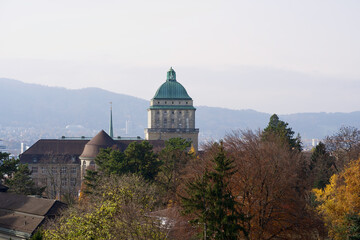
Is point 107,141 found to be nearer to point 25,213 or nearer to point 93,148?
point 93,148

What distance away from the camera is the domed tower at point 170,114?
13638 cm

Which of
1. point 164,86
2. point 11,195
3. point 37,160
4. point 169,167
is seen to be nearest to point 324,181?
point 169,167

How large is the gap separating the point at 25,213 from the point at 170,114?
3226 inches

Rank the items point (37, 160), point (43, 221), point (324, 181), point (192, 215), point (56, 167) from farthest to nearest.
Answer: point (37, 160), point (56, 167), point (324, 181), point (43, 221), point (192, 215)

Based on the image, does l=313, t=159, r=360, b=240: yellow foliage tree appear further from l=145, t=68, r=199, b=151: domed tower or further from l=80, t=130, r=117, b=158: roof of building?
l=145, t=68, r=199, b=151: domed tower

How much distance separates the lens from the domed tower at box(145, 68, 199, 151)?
447 feet

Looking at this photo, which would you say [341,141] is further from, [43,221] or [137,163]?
[43,221]

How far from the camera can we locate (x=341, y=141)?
3083 inches

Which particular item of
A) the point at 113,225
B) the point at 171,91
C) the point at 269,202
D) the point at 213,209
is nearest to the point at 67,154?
the point at 171,91

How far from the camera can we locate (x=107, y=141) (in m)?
109

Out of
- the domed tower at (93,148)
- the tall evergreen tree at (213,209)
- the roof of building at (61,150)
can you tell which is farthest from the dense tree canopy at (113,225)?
the roof of building at (61,150)

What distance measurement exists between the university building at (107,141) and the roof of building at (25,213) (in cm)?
3085

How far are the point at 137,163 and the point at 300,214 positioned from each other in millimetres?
23793

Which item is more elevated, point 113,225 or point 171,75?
point 171,75
